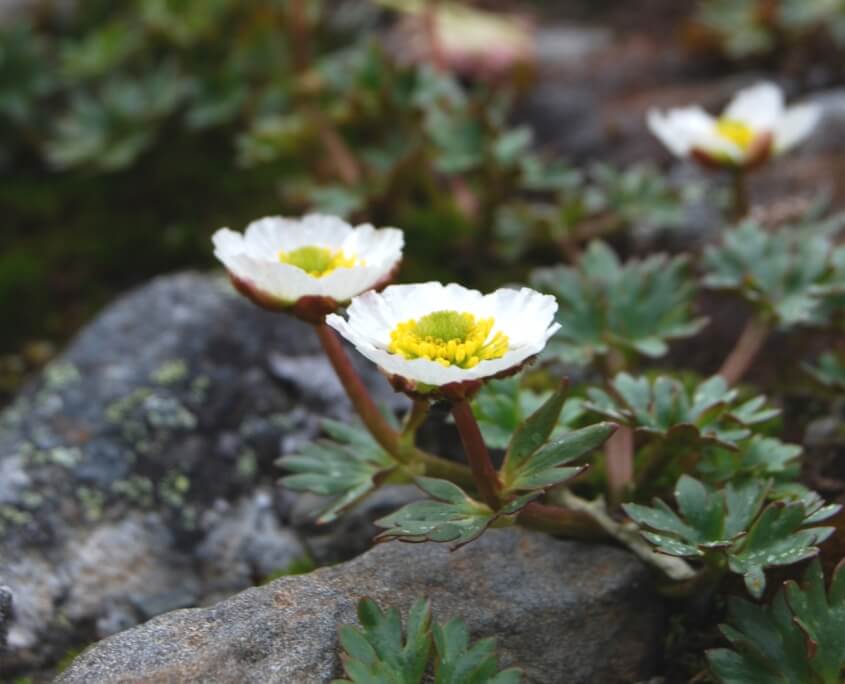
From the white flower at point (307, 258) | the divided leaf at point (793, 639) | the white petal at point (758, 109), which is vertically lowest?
the divided leaf at point (793, 639)

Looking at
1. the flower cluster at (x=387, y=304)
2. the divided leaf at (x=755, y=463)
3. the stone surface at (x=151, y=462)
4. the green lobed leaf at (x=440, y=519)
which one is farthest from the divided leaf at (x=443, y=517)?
the stone surface at (x=151, y=462)

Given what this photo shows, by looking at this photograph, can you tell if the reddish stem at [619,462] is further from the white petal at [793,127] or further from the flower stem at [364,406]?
the white petal at [793,127]

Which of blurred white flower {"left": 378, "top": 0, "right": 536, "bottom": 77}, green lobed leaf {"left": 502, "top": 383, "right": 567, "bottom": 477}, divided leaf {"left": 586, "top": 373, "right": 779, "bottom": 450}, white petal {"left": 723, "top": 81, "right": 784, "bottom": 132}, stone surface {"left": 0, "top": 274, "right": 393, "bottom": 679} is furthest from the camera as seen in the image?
blurred white flower {"left": 378, "top": 0, "right": 536, "bottom": 77}

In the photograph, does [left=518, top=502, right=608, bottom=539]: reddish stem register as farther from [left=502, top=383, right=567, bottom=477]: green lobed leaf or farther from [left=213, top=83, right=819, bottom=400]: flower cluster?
[left=213, top=83, right=819, bottom=400]: flower cluster

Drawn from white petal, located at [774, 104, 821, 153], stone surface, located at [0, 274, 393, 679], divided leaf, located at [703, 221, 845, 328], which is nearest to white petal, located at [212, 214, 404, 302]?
stone surface, located at [0, 274, 393, 679]

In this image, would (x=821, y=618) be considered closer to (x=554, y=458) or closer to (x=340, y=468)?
(x=554, y=458)

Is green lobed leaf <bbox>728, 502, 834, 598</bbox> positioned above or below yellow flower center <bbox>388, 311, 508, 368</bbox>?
below

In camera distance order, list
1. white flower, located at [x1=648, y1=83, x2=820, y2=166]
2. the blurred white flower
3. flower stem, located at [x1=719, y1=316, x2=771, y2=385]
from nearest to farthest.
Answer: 1. flower stem, located at [x1=719, y1=316, x2=771, y2=385]
2. white flower, located at [x1=648, y1=83, x2=820, y2=166]
3. the blurred white flower
